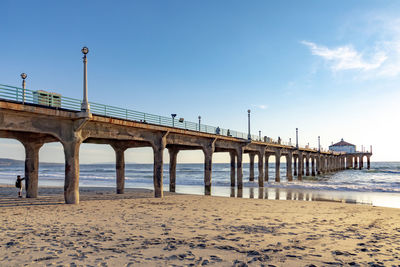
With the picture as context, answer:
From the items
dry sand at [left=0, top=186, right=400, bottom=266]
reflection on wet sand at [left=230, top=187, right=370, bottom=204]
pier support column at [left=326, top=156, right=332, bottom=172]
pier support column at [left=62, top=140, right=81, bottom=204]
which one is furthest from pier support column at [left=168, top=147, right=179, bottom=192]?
pier support column at [left=326, top=156, right=332, bottom=172]

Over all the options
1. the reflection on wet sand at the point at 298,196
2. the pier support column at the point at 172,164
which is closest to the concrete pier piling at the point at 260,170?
the reflection on wet sand at the point at 298,196

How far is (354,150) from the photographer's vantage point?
128 m

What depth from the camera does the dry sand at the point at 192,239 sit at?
7457mm

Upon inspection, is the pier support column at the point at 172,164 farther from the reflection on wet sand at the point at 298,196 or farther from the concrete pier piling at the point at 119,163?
the concrete pier piling at the point at 119,163

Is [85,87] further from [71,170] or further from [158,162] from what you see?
[158,162]

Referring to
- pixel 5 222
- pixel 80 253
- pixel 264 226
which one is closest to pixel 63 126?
pixel 5 222

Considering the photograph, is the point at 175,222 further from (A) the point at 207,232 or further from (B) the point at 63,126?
(B) the point at 63,126

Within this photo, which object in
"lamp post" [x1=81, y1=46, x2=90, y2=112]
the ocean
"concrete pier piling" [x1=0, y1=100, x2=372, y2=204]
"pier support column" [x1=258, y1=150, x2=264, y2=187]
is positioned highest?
"lamp post" [x1=81, y1=46, x2=90, y2=112]

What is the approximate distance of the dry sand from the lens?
24.5ft

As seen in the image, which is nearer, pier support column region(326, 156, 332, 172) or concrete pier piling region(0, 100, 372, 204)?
concrete pier piling region(0, 100, 372, 204)

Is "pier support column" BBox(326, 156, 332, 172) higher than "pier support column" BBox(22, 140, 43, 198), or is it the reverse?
"pier support column" BBox(22, 140, 43, 198)

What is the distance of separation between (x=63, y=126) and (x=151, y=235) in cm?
1065

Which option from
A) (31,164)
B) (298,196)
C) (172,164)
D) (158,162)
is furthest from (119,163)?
(298,196)

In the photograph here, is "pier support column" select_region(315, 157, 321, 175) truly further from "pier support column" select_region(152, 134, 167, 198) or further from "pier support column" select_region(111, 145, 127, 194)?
"pier support column" select_region(152, 134, 167, 198)
